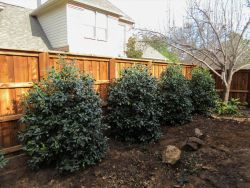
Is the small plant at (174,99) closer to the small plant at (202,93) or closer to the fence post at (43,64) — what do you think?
the small plant at (202,93)

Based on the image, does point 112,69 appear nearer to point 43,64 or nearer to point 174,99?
point 43,64

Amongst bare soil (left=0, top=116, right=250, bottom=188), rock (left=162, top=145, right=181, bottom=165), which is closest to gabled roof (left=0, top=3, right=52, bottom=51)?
bare soil (left=0, top=116, right=250, bottom=188)

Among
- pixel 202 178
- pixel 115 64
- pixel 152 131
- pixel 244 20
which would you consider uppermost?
pixel 244 20

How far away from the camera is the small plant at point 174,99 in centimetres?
548

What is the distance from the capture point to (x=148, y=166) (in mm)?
3434

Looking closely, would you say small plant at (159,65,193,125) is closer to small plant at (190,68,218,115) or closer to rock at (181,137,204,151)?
small plant at (190,68,218,115)

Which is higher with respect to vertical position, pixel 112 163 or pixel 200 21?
pixel 200 21

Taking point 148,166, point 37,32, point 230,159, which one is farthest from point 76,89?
point 37,32

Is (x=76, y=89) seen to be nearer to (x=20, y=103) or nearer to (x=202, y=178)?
(x=20, y=103)

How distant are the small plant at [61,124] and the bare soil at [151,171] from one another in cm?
21

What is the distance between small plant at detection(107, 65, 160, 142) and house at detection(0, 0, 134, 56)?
237 inches

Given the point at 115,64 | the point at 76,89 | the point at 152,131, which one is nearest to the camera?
the point at 76,89

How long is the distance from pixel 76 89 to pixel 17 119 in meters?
1.22

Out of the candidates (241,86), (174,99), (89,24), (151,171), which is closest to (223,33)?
(241,86)
